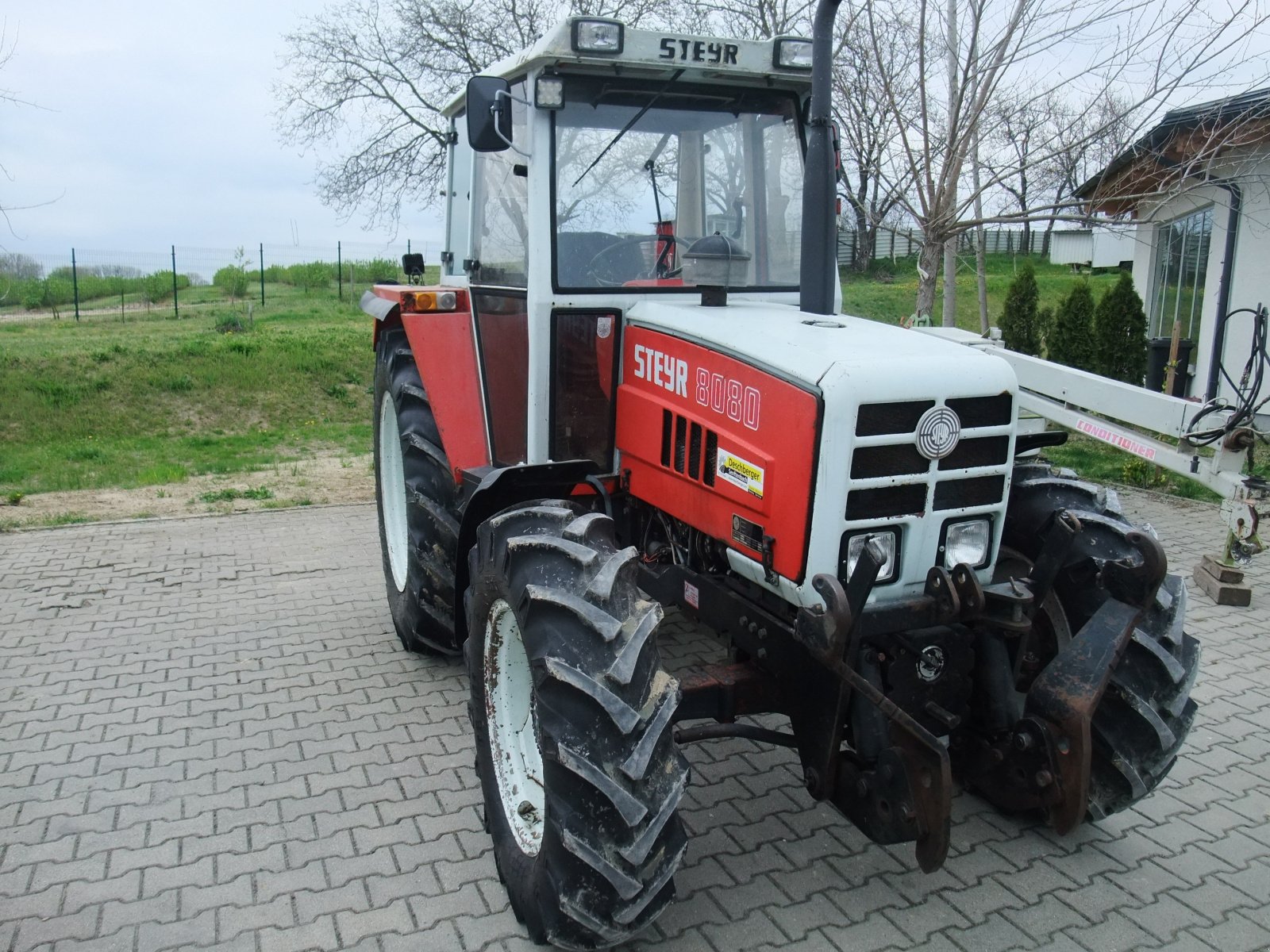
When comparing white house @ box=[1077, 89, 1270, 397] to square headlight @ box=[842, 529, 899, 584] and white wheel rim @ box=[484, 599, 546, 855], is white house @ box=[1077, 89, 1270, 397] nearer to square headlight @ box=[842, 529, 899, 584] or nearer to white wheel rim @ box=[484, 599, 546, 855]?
square headlight @ box=[842, 529, 899, 584]

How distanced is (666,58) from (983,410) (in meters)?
1.68

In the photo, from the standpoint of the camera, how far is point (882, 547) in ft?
10.3

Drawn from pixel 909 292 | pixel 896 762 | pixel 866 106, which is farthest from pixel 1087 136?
pixel 909 292

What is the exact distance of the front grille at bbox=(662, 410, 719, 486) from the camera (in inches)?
138

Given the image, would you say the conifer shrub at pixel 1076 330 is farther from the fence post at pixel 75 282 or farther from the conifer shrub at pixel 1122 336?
the fence post at pixel 75 282

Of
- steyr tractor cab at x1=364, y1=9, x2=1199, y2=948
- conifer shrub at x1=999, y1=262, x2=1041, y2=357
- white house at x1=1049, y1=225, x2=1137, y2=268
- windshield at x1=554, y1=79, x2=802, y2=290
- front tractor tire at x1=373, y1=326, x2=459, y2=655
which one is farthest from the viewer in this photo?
white house at x1=1049, y1=225, x2=1137, y2=268

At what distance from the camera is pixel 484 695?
3.53 meters

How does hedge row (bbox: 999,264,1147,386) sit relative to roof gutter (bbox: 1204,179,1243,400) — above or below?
below

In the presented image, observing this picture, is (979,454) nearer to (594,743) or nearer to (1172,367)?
(594,743)

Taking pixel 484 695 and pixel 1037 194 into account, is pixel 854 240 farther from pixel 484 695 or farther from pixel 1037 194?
pixel 484 695

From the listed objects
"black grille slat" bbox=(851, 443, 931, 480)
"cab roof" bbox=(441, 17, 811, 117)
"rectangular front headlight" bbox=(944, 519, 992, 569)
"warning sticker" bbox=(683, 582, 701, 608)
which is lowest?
"warning sticker" bbox=(683, 582, 701, 608)

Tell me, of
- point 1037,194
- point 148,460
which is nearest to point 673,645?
point 148,460

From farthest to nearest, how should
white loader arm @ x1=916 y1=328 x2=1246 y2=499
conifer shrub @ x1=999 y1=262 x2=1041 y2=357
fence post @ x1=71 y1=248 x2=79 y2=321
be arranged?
fence post @ x1=71 y1=248 x2=79 y2=321 → conifer shrub @ x1=999 y1=262 x2=1041 y2=357 → white loader arm @ x1=916 y1=328 x2=1246 y2=499

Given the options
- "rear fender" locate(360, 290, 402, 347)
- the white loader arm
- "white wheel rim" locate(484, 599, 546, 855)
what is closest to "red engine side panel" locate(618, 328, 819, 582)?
"white wheel rim" locate(484, 599, 546, 855)
